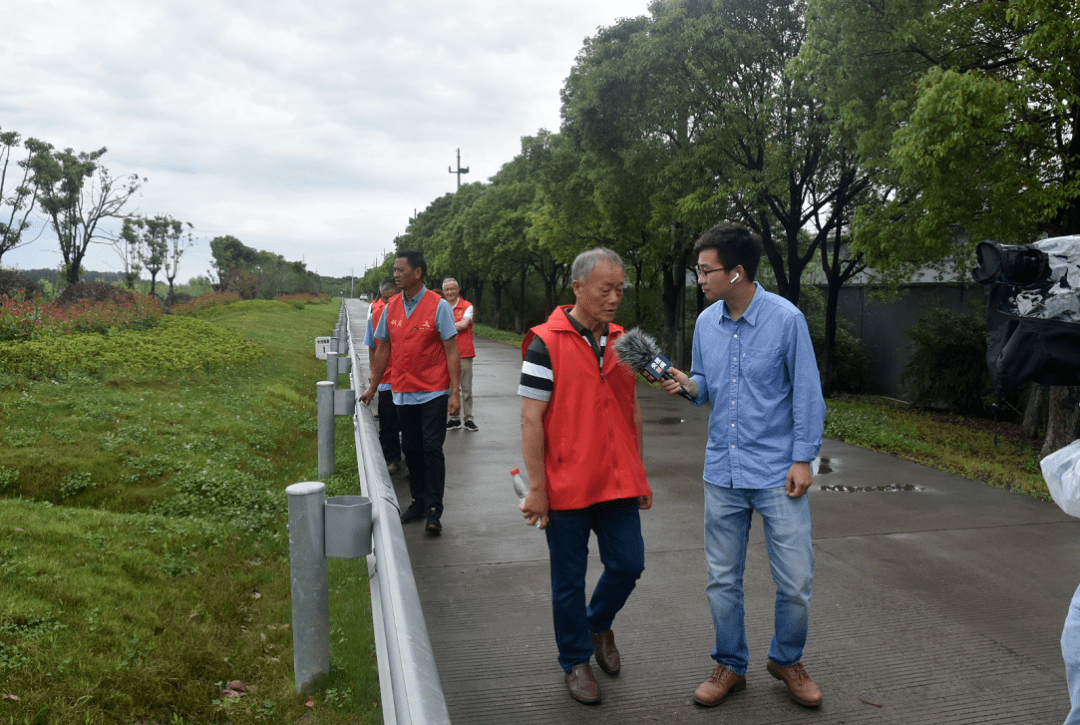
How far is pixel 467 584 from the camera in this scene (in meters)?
4.90

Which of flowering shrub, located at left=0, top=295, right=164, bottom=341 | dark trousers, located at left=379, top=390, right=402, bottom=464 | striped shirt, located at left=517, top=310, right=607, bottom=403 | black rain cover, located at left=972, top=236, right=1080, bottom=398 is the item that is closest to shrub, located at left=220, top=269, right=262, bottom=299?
flowering shrub, located at left=0, top=295, right=164, bottom=341

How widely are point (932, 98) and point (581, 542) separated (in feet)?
25.3

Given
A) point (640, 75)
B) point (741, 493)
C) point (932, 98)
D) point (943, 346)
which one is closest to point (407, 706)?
point (741, 493)

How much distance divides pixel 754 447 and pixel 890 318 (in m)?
19.9

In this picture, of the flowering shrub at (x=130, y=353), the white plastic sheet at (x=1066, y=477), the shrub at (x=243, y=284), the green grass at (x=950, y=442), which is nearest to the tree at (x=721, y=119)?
the green grass at (x=950, y=442)

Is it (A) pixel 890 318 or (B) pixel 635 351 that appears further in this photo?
(A) pixel 890 318

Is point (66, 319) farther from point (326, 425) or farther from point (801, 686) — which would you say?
point (801, 686)

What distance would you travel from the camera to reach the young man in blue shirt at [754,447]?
3.24 meters

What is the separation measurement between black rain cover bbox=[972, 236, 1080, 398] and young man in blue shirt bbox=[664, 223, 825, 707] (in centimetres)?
86

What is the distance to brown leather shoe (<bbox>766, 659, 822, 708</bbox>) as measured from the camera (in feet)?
11.1

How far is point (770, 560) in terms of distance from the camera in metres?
3.37

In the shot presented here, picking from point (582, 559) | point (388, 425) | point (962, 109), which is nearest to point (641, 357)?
point (582, 559)

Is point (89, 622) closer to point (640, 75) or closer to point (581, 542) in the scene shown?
point (581, 542)

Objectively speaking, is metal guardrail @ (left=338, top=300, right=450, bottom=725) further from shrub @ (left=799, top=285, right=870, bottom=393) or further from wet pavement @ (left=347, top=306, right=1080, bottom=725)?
shrub @ (left=799, top=285, right=870, bottom=393)
